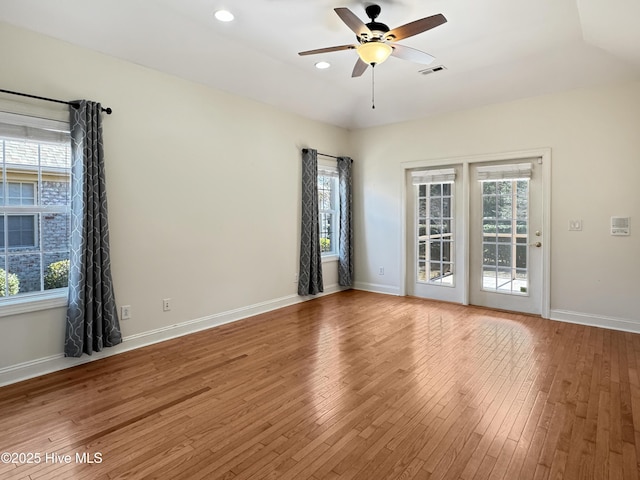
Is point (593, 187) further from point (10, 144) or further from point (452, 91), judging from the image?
point (10, 144)

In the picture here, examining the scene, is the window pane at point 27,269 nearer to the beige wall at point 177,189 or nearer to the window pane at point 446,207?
the beige wall at point 177,189

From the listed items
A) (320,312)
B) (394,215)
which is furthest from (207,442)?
(394,215)

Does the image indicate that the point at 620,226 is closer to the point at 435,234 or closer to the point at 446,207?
the point at 446,207

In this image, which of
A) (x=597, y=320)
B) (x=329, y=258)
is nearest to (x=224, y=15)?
(x=329, y=258)

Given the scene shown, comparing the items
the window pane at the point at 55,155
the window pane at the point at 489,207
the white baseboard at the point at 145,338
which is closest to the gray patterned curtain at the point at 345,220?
the white baseboard at the point at 145,338

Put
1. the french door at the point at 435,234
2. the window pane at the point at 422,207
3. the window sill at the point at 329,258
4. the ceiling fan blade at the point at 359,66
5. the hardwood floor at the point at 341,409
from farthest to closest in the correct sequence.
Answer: the window sill at the point at 329,258 → the window pane at the point at 422,207 → the french door at the point at 435,234 → the ceiling fan blade at the point at 359,66 → the hardwood floor at the point at 341,409

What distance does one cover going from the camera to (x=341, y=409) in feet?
8.26

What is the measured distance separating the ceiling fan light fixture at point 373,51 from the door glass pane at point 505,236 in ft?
9.42

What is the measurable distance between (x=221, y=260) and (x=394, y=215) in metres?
2.95

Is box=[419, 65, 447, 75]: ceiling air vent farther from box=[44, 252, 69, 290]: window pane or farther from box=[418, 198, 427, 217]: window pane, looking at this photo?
box=[44, 252, 69, 290]: window pane

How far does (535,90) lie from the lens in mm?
4594

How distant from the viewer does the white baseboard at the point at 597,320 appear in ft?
13.7

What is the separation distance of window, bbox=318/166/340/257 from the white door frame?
1130 mm

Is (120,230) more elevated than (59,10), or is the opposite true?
(59,10)
